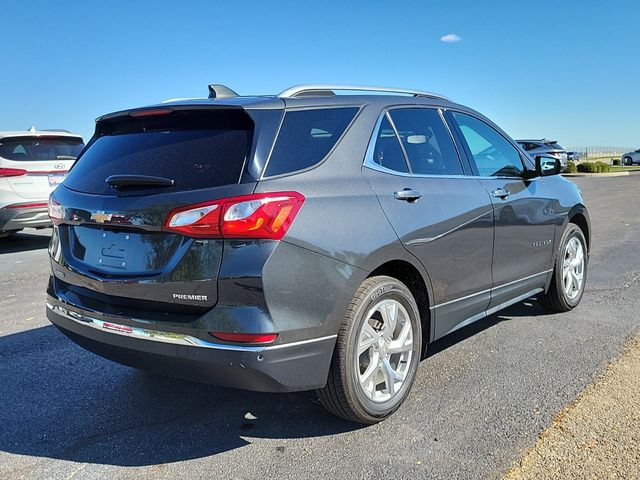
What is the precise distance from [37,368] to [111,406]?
970 millimetres

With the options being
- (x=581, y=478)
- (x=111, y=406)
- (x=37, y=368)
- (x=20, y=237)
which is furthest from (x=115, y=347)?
(x=20, y=237)

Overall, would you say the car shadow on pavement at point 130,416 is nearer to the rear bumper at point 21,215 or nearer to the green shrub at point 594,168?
the rear bumper at point 21,215

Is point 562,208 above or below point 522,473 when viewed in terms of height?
above

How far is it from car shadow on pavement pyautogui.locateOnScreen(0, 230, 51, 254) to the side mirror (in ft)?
26.7

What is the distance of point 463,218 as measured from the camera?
369 cm

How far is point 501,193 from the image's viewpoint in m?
4.14

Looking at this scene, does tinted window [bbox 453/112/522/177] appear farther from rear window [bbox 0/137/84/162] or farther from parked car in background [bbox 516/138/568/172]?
parked car in background [bbox 516/138/568/172]

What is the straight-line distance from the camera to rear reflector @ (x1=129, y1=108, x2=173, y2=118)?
3.05 m

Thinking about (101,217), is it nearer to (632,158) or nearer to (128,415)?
(128,415)

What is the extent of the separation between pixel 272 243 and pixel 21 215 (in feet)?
24.5

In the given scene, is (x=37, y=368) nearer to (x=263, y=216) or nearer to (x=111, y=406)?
(x=111, y=406)

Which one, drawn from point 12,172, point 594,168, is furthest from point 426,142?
point 594,168

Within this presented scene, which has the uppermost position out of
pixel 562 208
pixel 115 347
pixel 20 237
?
pixel 562 208

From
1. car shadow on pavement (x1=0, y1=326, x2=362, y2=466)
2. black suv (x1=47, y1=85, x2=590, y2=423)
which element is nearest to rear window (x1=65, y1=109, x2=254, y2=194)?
black suv (x1=47, y1=85, x2=590, y2=423)
